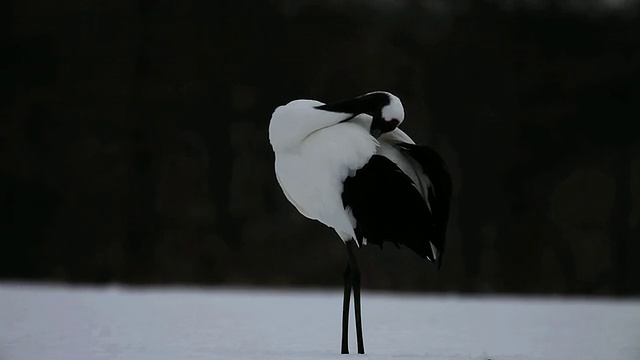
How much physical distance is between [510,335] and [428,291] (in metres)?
9.38

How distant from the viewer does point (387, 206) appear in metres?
6.86

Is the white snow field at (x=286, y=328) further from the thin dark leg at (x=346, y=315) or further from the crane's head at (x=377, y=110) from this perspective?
the crane's head at (x=377, y=110)

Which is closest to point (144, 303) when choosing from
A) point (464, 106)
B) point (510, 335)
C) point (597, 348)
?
point (510, 335)

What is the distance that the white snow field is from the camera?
6973mm

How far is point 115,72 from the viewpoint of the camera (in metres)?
20.5

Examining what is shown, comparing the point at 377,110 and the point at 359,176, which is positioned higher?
the point at 377,110

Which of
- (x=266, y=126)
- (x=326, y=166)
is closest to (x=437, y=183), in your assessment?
(x=326, y=166)

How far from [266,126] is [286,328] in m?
11.1

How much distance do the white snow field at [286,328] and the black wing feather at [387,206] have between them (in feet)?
1.99

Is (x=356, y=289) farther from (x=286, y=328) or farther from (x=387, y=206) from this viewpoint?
(x=286, y=328)

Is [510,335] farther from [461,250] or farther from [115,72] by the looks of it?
[115,72]

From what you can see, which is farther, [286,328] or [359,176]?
[286,328]

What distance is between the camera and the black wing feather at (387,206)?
6.82 meters

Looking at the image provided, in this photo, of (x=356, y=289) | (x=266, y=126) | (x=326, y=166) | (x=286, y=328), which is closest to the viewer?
(x=326, y=166)
